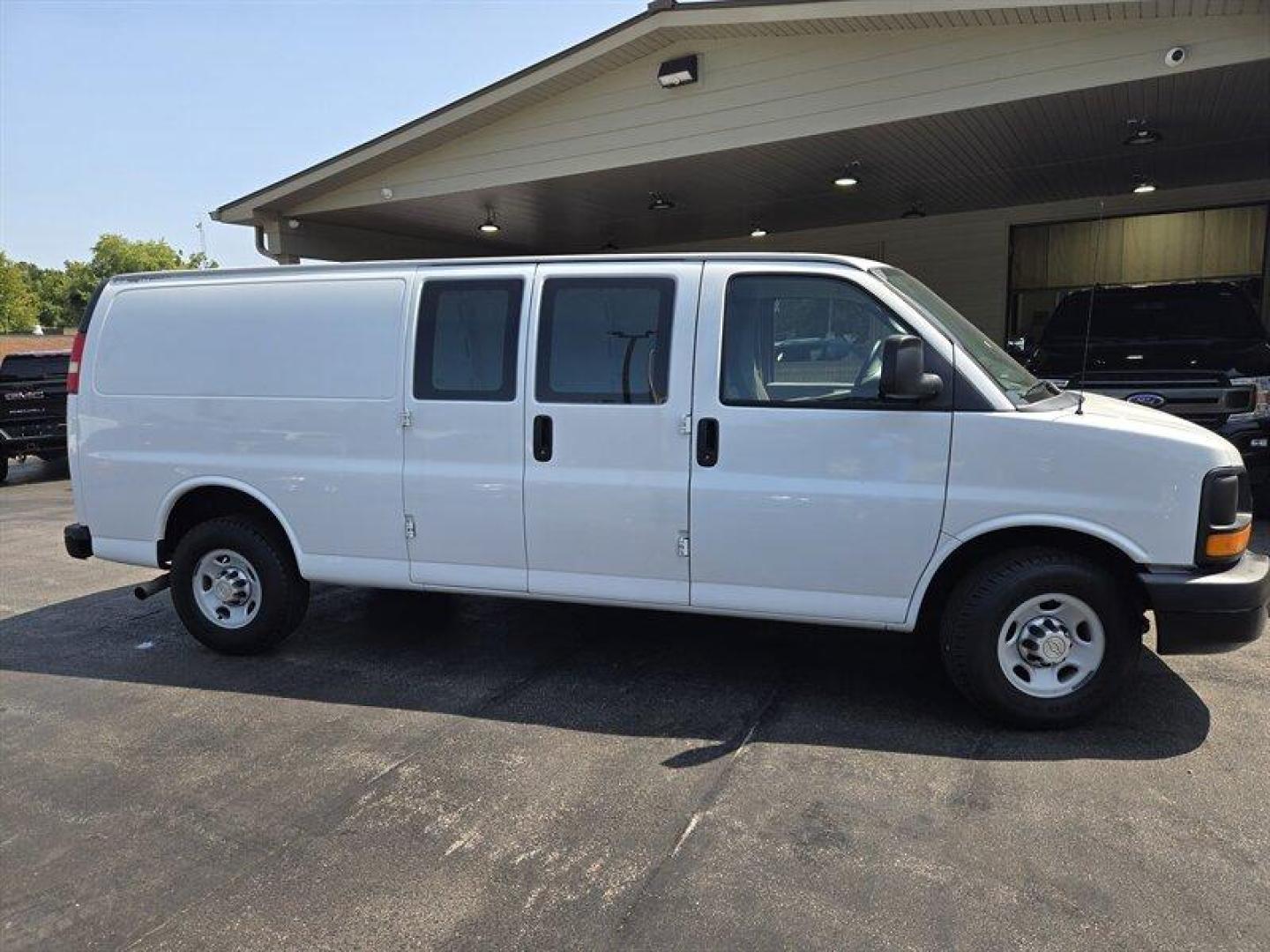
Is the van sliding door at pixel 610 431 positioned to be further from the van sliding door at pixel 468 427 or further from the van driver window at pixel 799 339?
the van driver window at pixel 799 339

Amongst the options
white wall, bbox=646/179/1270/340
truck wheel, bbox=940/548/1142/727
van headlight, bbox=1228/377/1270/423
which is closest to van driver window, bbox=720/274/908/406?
truck wheel, bbox=940/548/1142/727

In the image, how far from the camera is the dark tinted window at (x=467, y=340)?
4.25 m

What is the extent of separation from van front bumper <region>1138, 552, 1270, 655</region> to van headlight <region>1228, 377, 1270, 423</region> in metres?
4.38

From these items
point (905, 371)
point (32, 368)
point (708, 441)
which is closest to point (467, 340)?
point (708, 441)

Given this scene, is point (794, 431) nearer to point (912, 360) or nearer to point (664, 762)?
point (912, 360)

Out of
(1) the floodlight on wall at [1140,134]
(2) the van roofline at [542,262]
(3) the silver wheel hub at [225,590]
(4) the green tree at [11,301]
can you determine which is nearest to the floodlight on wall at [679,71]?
(1) the floodlight on wall at [1140,134]

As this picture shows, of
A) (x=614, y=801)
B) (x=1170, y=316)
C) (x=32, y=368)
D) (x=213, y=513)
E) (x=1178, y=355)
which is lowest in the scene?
(x=614, y=801)

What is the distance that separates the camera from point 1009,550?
12.1ft

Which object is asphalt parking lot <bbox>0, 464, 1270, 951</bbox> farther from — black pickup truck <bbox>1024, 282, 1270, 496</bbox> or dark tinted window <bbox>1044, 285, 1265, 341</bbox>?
dark tinted window <bbox>1044, 285, 1265, 341</bbox>

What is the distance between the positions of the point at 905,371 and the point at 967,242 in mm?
11621

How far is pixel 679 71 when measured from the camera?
9.01m

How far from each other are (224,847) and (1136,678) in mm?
4119

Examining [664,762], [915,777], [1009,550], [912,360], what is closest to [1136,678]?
[1009,550]

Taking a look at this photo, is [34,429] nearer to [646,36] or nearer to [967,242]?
[646,36]
